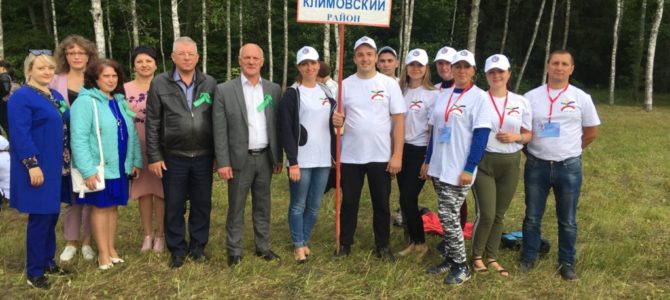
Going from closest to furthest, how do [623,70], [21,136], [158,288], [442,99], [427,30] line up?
[21,136] < [158,288] < [442,99] < [427,30] < [623,70]

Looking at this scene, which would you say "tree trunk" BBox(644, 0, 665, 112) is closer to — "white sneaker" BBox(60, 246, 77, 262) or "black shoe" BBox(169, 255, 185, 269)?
"black shoe" BBox(169, 255, 185, 269)

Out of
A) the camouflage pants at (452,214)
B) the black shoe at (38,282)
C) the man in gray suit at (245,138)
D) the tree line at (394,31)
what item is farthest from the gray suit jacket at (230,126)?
the tree line at (394,31)

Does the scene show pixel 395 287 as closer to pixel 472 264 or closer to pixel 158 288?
pixel 472 264

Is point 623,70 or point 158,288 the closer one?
point 158,288

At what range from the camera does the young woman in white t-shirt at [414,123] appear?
462cm

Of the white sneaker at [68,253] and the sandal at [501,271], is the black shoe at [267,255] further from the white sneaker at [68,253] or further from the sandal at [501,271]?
the sandal at [501,271]

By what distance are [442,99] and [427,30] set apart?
83.8ft

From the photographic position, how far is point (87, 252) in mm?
4633

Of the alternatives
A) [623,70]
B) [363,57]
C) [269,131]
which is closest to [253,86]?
[269,131]

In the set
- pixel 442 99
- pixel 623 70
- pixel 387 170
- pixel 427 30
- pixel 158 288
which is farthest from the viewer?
pixel 623 70

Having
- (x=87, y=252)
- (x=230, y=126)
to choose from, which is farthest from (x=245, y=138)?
(x=87, y=252)

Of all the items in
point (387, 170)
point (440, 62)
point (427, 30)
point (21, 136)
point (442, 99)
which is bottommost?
point (387, 170)

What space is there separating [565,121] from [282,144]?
249cm

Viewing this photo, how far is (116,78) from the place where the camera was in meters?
4.23
